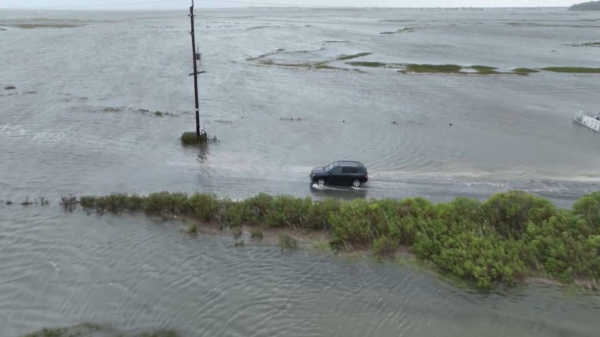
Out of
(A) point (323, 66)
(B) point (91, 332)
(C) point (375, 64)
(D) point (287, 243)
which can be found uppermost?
(C) point (375, 64)

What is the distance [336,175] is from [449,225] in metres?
7.62

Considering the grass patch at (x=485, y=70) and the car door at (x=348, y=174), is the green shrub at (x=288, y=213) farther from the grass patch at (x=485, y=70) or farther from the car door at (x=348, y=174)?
Result: the grass patch at (x=485, y=70)

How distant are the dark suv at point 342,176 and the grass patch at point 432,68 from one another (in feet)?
151

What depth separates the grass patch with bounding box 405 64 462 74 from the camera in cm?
6725

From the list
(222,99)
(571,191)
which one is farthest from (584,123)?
(222,99)

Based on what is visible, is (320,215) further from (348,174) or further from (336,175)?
(348,174)

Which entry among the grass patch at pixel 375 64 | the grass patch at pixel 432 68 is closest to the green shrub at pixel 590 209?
the grass patch at pixel 432 68

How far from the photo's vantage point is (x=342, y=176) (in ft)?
81.7

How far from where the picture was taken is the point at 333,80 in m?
59.5

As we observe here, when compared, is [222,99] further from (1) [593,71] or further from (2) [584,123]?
(1) [593,71]

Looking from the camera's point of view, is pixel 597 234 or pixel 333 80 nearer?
pixel 597 234

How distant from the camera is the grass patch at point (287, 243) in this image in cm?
1864

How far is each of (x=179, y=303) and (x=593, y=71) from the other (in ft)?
241

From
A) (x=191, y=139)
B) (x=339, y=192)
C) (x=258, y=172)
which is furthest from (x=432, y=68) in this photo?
(x=339, y=192)
